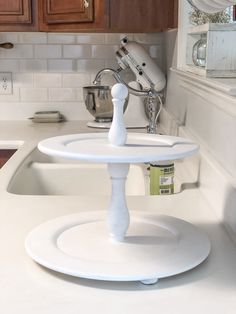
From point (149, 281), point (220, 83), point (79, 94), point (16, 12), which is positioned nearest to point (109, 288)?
point (149, 281)

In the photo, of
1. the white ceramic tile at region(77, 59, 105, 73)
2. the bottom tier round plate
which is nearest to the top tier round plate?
the bottom tier round plate

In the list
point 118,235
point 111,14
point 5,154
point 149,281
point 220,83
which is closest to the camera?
point 149,281

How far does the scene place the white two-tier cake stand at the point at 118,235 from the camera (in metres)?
0.79

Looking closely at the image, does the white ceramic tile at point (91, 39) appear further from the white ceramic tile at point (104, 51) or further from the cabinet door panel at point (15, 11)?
the cabinet door panel at point (15, 11)

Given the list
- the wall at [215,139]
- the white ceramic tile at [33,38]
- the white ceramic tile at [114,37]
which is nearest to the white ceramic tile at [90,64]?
the white ceramic tile at [114,37]

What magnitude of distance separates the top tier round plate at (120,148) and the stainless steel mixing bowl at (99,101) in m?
1.49

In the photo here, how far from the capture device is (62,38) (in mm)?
2656

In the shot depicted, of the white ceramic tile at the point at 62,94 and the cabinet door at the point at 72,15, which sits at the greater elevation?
the cabinet door at the point at 72,15

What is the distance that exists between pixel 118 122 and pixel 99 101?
1593mm

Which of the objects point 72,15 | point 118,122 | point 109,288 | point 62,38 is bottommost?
point 109,288

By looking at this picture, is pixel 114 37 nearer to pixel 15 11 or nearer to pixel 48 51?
pixel 48 51

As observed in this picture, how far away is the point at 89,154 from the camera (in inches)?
30.8

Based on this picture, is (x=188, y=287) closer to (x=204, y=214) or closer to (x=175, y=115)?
(x=204, y=214)

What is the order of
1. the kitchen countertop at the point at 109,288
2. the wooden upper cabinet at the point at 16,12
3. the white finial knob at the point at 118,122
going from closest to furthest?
the kitchen countertop at the point at 109,288 < the white finial knob at the point at 118,122 < the wooden upper cabinet at the point at 16,12
